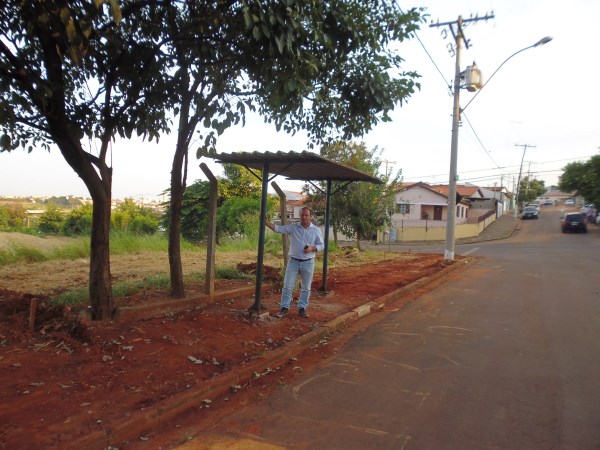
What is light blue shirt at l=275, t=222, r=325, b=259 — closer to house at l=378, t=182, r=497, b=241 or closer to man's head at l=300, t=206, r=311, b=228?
man's head at l=300, t=206, r=311, b=228

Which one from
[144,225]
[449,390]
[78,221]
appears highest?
[78,221]

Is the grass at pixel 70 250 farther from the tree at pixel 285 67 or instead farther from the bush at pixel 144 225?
the bush at pixel 144 225

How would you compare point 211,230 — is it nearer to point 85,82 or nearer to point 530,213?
point 85,82

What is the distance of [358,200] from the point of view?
19000mm

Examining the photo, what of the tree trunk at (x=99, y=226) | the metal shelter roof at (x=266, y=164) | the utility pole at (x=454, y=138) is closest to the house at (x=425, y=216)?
the utility pole at (x=454, y=138)

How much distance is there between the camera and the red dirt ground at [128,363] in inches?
138

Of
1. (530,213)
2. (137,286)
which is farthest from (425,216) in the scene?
(137,286)

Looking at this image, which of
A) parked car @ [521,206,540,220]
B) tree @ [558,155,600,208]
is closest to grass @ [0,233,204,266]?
tree @ [558,155,600,208]

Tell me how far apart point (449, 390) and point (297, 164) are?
3.92 metres

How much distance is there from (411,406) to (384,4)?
5652 millimetres

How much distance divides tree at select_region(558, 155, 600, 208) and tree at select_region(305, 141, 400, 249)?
1066 inches

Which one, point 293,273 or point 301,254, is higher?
point 301,254

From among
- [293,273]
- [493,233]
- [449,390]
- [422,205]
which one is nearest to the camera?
[449,390]

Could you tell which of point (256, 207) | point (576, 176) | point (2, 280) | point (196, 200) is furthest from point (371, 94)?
point (576, 176)
